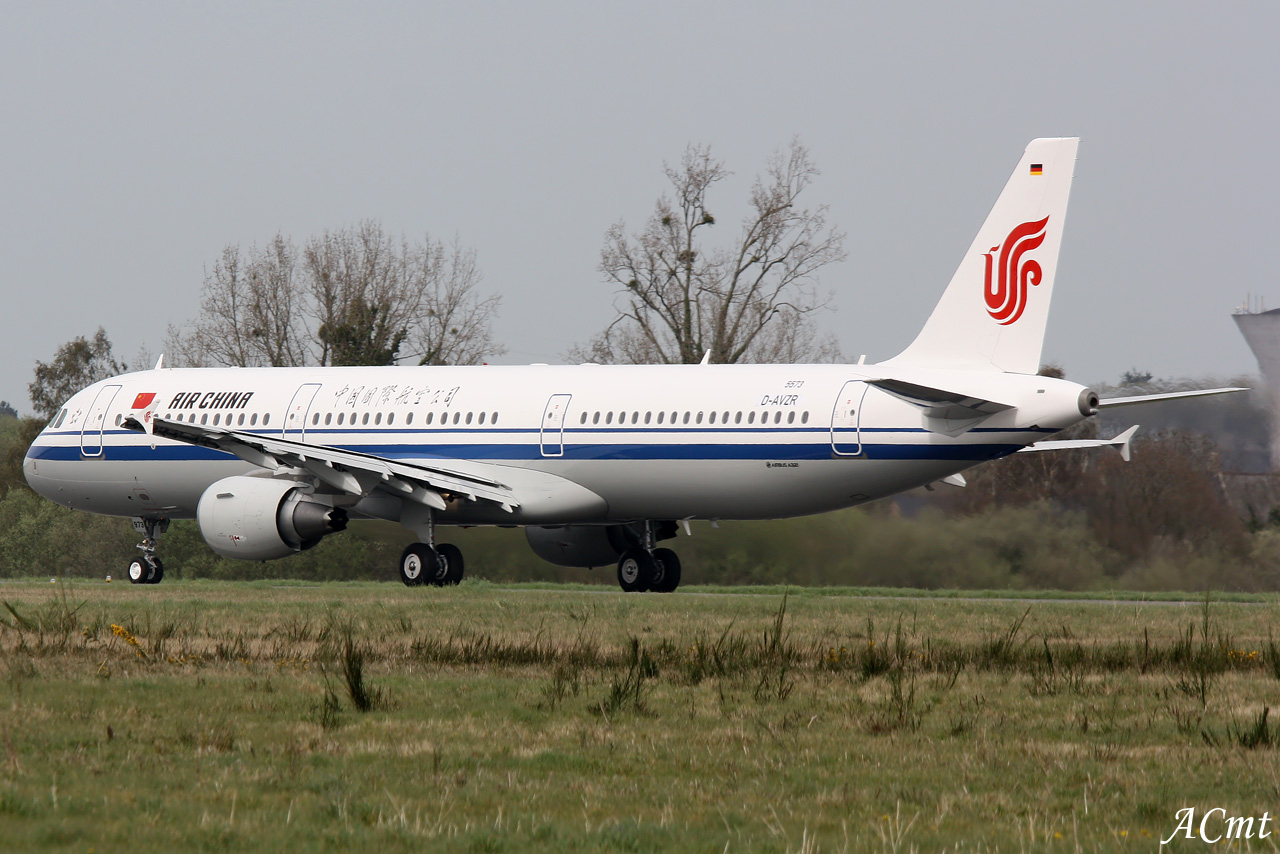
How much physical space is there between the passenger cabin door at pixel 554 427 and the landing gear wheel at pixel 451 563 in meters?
2.40

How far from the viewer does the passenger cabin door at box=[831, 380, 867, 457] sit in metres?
24.2

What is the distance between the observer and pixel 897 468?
24.1m

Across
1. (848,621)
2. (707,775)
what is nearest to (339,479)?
(848,621)

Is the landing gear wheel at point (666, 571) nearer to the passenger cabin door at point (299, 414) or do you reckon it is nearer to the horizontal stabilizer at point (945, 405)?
the horizontal stabilizer at point (945, 405)

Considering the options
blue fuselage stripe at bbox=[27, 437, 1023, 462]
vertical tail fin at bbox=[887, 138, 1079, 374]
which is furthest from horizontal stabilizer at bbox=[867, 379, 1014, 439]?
vertical tail fin at bbox=[887, 138, 1079, 374]

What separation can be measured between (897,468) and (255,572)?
83.3 feet

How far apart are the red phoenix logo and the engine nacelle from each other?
11.3 meters

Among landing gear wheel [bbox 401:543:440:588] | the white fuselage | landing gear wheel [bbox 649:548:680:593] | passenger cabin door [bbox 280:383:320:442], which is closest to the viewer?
the white fuselage

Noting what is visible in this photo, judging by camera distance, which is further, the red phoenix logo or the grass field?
the red phoenix logo

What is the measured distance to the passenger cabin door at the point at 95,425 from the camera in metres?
30.5

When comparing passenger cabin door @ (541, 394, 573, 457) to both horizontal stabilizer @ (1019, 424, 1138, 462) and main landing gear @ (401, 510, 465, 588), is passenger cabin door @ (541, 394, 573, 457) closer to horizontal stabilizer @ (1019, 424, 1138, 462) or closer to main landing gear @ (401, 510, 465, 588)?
main landing gear @ (401, 510, 465, 588)

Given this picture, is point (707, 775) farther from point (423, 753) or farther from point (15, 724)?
point (15, 724)

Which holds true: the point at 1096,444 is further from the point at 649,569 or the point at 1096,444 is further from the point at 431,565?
the point at 431,565

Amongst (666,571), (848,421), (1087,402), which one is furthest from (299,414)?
(1087,402)
